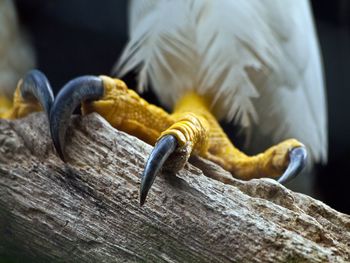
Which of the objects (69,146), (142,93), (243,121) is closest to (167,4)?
(142,93)

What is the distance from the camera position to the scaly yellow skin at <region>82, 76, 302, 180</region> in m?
1.26

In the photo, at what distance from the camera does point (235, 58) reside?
5.31 feet

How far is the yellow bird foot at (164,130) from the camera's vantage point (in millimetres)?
1075

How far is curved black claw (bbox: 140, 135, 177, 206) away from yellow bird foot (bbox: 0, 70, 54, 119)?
25cm

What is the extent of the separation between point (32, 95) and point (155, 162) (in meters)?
0.44

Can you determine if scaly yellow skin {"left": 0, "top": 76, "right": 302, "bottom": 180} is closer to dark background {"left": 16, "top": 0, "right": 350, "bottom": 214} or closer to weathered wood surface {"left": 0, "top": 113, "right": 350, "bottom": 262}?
weathered wood surface {"left": 0, "top": 113, "right": 350, "bottom": 262}

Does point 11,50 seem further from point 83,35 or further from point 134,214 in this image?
point 134,214

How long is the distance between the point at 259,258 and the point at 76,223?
0.27 meters

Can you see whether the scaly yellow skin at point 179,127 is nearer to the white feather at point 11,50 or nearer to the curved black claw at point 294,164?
the curved black claw at point 294,164

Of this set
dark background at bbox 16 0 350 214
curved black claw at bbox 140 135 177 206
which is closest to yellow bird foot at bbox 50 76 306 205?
curved black claw at bbox 140 135 177 206

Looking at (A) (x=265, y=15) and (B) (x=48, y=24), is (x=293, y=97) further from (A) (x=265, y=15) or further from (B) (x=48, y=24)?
(B) (x=48, y=24)

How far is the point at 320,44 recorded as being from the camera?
2.28 metres

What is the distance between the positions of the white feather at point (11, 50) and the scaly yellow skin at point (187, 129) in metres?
0.54

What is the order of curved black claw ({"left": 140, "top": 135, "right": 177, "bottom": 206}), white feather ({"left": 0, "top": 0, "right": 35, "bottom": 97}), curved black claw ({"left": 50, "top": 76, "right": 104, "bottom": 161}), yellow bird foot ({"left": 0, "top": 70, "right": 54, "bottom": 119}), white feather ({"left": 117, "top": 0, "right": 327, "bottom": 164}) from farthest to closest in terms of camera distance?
white feather ({"left": 0, "top": 0, "right": 35, "bottom": 97}), white feather ({"left": 117, "top": 0, "right": 327, "bottom": 164}), yellow bird foot ({"left": 0, "top": 70, "right": 54, "bottom": 119}), curved black claw ({"left": 50, "top": 76, "right": 104, "bottom": 161}), curved black claw ({"left": 140, "top": 135, "right": 177, "bottom": 206})
